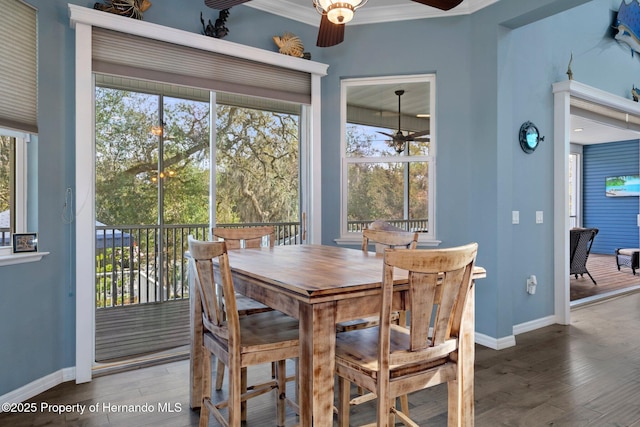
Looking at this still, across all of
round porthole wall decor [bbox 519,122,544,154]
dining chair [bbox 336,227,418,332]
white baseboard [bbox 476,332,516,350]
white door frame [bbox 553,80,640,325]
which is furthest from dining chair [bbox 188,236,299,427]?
white door frame [bbox 553,80,640,325]

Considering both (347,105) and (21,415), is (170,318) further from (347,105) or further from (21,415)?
(347,105)

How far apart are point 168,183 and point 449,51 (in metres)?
3.49

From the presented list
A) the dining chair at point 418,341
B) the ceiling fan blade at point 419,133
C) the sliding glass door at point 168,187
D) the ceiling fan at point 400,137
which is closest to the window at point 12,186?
the sliding glass door at point 168,187

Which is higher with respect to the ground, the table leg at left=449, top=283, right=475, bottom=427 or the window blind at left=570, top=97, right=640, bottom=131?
the window blind at left=570, top=97, right=640, bottom=131

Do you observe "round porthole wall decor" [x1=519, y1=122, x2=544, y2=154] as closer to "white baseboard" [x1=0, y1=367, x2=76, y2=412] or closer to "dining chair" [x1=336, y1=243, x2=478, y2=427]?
"dining chair" [x1=336, y1=243, x2=478, y2=427]

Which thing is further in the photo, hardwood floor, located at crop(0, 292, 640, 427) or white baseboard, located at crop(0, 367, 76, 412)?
white baseboard, located at crop(0, 367, 76, 412)

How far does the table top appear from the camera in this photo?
143cm

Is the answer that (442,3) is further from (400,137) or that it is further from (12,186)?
(12,186)

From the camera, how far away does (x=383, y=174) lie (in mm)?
4023

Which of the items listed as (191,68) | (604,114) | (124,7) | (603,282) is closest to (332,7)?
(191,68)

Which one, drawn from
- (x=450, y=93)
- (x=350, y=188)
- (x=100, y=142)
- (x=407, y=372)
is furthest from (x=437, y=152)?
(x=100, y=142)

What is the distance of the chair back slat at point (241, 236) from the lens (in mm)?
2861

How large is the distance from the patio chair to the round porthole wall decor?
2.63 m

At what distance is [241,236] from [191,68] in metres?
1.46
